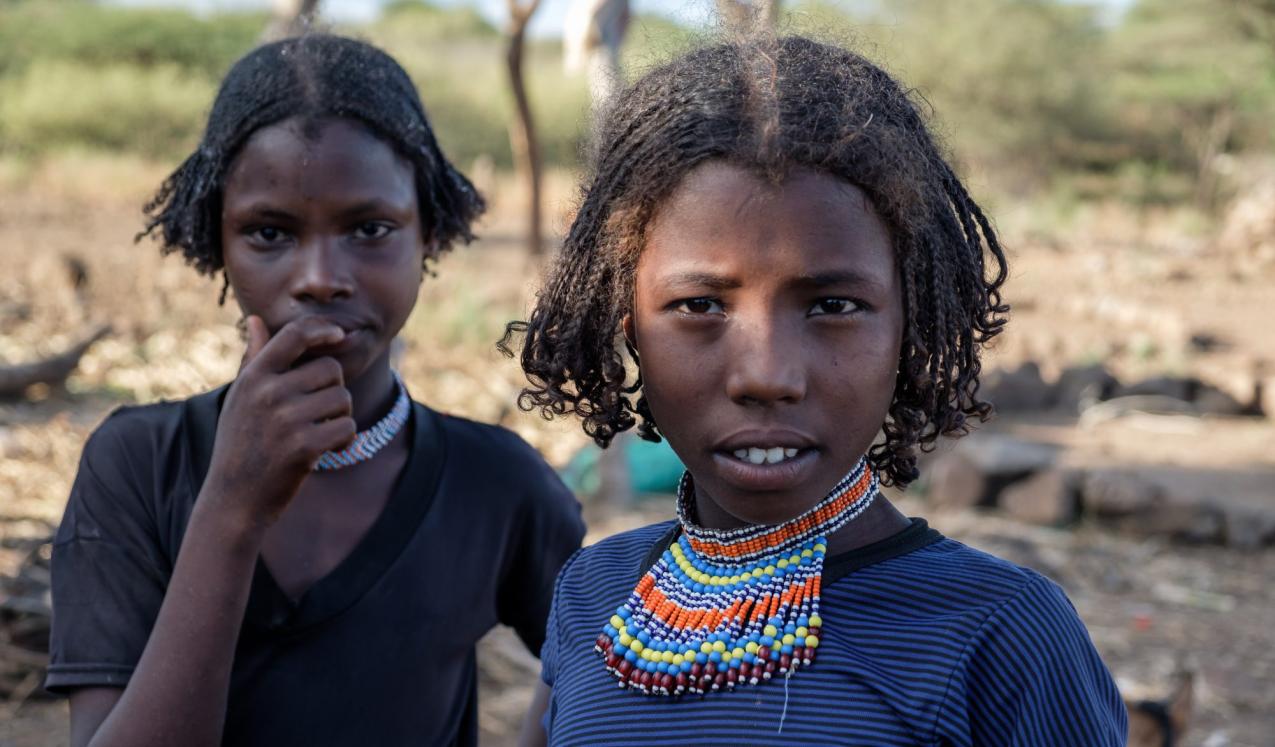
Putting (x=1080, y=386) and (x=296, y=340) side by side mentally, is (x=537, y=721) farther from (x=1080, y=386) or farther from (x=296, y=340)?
(x=1080, y=386)

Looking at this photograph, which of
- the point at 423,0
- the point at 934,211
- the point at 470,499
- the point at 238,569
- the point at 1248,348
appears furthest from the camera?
the point at 423,0

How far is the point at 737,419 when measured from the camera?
1.30 metres

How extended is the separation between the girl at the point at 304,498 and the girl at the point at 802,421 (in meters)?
0.44

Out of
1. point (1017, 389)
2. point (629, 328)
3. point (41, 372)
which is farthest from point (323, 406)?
point (1017, 389)

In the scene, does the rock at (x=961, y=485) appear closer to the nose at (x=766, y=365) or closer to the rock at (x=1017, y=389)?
the rock at (x=1017, y=389)

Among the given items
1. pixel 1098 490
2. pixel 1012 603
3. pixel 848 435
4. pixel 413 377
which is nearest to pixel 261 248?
pixel 848 435

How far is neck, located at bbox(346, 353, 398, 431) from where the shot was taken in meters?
1.93

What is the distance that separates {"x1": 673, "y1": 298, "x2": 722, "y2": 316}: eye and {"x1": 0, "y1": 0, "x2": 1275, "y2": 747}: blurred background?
15.1 inches

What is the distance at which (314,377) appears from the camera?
1.65 meters

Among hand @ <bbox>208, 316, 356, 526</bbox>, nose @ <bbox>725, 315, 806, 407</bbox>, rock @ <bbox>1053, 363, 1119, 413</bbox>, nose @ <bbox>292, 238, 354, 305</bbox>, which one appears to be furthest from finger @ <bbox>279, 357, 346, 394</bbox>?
rock @ <bbox>1053, 363, 1119, 413</bbox>

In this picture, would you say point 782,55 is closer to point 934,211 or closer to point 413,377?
point 934,211

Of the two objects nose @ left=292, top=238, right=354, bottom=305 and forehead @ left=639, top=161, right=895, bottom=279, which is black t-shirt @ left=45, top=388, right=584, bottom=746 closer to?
nose @ left=292, top=238, right=354, bottom=305

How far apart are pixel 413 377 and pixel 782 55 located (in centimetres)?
665

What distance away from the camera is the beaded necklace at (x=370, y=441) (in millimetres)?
1906
